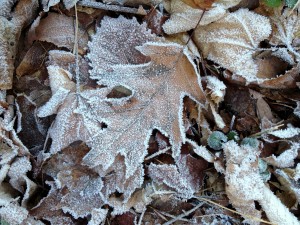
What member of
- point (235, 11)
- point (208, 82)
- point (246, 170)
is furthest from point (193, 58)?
point (246, 170)

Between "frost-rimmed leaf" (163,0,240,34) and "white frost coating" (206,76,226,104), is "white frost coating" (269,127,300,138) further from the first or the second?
"frost-rimmed leaf" (163,0,240,34)

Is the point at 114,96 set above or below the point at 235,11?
below

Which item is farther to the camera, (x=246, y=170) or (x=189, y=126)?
(x=189, y=126)

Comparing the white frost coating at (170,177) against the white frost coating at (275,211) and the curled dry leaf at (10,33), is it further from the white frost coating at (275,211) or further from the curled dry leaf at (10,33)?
the curled dry leaf at (10,33)

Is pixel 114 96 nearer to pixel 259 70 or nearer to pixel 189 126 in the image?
pixel 189 126

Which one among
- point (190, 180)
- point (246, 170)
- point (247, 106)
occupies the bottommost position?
point (190, 180)

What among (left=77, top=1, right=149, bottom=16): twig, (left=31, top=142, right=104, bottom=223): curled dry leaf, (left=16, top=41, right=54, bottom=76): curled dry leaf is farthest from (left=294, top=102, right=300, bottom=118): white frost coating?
(left=16, top=41, right=54, bottom=76): curled dry leaf

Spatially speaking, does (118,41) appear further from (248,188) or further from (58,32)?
(248,188)

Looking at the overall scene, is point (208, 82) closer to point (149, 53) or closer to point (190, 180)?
point (149, 53)

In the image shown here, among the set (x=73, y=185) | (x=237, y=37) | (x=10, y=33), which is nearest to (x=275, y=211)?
(x=237, y=37)
